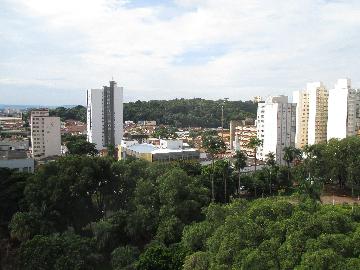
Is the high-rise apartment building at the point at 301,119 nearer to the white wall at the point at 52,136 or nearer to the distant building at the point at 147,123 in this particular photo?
the white wall at the point at 52,136

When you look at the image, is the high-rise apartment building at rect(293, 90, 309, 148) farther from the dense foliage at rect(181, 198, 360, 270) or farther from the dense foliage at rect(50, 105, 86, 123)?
the dense foliage at rect(50, 105, 86, 123)

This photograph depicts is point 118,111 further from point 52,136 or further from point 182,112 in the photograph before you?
point 182,112

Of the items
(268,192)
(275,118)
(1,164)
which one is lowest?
(268,192)

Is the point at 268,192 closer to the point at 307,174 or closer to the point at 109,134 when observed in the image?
the point at 307,174

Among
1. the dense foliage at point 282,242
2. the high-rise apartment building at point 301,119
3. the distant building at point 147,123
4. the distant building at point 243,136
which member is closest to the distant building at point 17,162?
the dense foliage at point 282,242

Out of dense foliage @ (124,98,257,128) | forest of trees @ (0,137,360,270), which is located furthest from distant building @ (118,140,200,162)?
dense foliage @ (124,98,257,128)

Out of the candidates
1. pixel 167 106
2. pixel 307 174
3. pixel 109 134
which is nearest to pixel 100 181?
pixel 307 174
